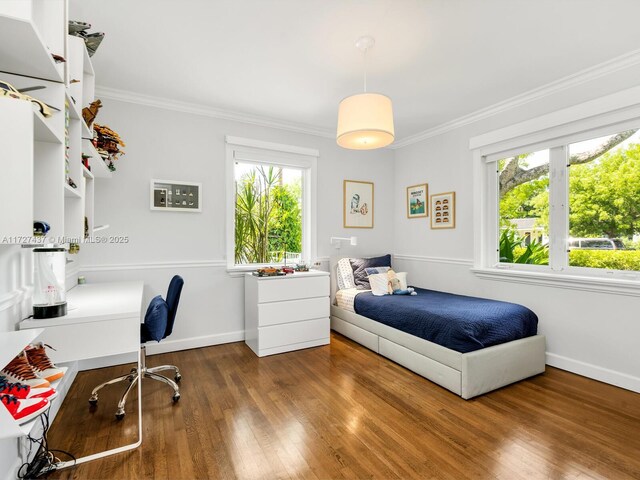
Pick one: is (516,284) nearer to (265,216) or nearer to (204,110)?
(265,216)

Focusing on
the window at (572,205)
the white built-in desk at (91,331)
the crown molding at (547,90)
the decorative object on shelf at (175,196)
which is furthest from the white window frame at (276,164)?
the window at (572,205)

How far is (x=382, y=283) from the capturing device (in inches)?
144

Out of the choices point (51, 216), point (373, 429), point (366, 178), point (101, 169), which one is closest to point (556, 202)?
point (366, 178)

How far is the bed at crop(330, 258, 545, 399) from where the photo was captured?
2434 mm

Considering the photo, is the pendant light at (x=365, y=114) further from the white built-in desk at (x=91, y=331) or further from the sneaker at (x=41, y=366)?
the sneaker at (x=41, y=366)

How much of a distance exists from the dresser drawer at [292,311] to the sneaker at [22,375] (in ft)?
6.72

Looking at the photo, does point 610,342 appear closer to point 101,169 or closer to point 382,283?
point 382,283

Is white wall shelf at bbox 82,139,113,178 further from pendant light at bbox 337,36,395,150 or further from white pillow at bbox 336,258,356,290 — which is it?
white pillow at bbox 336,258,356,290

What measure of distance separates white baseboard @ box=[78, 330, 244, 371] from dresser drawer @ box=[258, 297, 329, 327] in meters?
0.65

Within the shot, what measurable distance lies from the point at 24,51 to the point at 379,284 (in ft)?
10.7

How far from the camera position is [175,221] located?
11.2 feet

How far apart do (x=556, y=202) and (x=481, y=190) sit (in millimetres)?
732

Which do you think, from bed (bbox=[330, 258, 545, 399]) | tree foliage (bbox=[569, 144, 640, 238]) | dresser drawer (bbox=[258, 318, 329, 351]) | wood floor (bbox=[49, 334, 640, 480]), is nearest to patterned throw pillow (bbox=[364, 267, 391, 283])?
bed (bbox=[330, 258, 545, 399])

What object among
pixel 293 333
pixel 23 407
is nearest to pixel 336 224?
pixel 293 333
